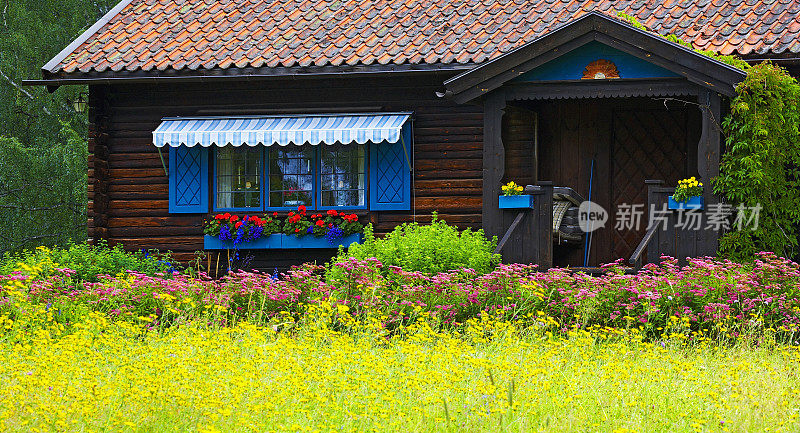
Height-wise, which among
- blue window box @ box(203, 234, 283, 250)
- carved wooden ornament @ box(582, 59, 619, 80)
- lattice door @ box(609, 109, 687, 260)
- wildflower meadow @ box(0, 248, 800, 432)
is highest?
carved wooden ornament @ box(582, 59, 619, 80)

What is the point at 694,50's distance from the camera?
11352mm

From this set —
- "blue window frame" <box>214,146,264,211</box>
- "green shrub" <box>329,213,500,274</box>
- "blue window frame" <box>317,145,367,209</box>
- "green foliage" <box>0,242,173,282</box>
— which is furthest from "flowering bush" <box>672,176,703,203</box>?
"green foliage" <box>0,242,173,282</box>

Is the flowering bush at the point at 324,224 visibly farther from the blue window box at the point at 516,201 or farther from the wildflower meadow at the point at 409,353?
the wildflower meadow at the point at 409,353

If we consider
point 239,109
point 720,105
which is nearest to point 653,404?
point 720,105

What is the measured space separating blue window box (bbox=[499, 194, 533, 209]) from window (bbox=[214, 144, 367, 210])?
2.54 m

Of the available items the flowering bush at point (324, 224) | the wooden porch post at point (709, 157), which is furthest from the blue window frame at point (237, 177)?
the wooden porch post at point (709, 157)

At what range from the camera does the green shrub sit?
1073 centimetres

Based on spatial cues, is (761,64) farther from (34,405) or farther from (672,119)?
(34,405)

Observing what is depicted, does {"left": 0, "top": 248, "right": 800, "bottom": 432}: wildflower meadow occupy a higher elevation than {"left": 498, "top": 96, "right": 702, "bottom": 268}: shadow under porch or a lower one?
lower

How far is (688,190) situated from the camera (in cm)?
1114

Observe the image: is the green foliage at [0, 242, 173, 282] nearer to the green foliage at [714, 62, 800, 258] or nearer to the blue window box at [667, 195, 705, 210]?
the blue window box at [667, 195, 705, 210]

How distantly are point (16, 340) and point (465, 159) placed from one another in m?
7.08

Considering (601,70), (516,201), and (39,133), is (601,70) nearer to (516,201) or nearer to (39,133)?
(516,201)

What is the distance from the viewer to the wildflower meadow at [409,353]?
17.7ft
